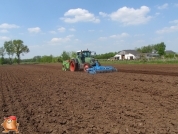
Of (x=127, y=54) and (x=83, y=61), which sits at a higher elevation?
(x=127, y=54)

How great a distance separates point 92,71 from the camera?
18.3 m

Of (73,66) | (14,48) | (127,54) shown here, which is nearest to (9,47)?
(14,48)

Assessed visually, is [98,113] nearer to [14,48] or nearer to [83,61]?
[83,61]

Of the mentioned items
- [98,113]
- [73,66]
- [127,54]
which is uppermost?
[127,54]

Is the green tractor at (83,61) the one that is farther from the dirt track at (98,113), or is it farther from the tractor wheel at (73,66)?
the dirt track at (98,113)

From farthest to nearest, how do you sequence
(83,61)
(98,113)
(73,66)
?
(73,66)
(83,61)
(98,113)

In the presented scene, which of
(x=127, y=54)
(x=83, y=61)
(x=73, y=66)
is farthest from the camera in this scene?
(x=127, y=54)

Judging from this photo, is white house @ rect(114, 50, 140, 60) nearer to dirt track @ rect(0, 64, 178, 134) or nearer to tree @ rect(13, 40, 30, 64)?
tree @ rect(13, 40, 30, 64)

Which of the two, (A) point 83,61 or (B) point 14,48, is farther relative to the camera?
(B) point 14,48

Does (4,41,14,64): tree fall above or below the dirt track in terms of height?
above

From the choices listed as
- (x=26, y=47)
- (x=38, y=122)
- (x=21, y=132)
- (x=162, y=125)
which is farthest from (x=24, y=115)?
(x=26, y=47)

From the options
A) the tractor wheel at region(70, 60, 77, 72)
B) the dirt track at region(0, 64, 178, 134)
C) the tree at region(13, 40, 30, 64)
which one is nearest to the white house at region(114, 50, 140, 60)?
the tree at region(13, 40, 30, 64)

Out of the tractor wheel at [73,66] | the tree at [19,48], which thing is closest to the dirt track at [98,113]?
the tractor wheel at [73,66]

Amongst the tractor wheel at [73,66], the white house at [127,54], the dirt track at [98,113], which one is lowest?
the dirt track at [98,113]
